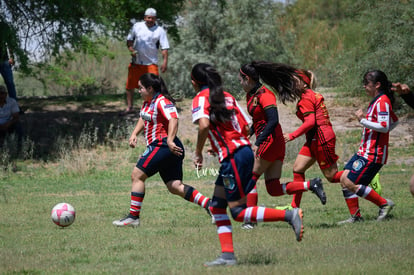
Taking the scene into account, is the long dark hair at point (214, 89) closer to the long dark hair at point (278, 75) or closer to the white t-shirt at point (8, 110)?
the long dark hair at point (278, 75)

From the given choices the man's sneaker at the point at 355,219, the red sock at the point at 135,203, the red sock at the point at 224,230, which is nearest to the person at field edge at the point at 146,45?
the red sock at the point at 135,203

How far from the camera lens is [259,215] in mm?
6656

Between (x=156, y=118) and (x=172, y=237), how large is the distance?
1.62 meters

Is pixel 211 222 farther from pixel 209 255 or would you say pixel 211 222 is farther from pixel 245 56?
pixel 245 56

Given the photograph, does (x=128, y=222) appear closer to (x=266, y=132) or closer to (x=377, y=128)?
(x=266, y=132)

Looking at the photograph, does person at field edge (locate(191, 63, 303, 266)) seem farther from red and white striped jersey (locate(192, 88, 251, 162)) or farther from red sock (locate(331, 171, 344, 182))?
red sock (locate(331, 171, 344, 182))

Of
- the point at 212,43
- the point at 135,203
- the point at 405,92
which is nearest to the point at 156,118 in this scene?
the point at 135,203

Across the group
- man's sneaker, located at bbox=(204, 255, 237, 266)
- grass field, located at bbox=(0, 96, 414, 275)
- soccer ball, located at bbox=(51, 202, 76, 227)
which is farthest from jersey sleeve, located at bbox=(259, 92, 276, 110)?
soccer ball, located at bbox=(51, 202, 76, 227)

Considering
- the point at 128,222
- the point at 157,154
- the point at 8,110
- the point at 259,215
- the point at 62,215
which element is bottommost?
the point at 8,110

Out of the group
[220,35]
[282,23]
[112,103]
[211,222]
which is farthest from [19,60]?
[282,23]

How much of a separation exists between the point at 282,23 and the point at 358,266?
102ft

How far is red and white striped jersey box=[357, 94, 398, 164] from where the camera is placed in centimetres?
872

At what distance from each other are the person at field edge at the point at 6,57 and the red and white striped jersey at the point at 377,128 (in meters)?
8.42

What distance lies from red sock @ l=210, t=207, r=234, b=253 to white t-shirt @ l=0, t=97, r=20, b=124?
992 centimetres
